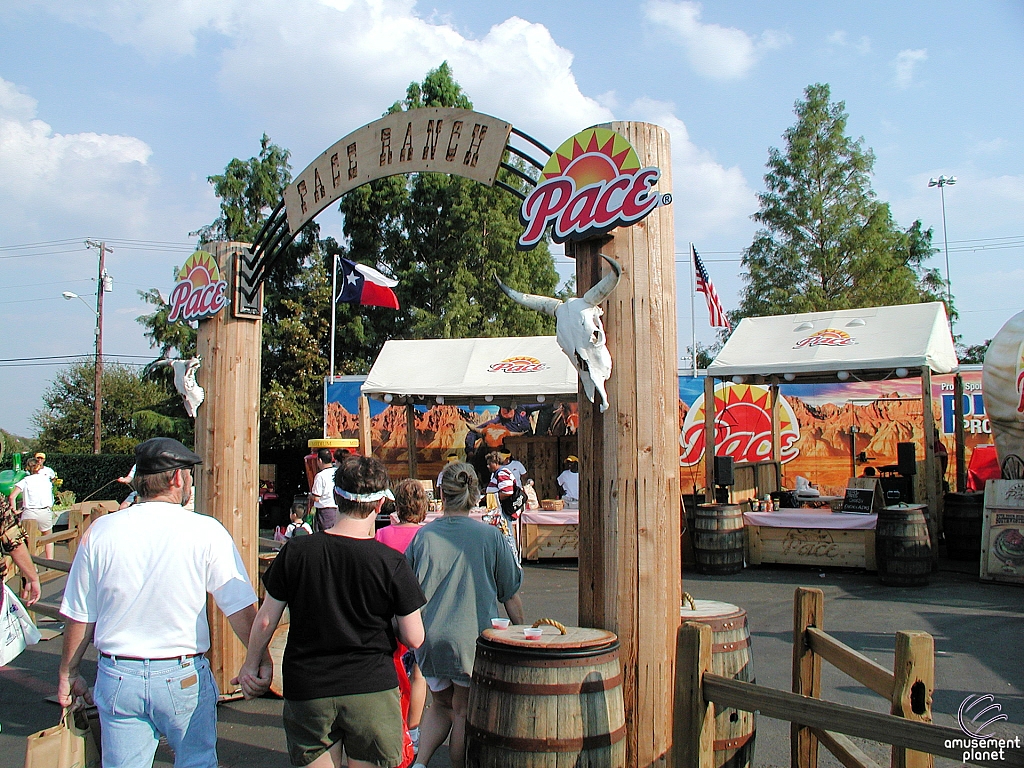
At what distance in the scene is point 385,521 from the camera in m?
11.8

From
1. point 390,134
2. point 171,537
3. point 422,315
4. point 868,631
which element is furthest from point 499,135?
point 422,315

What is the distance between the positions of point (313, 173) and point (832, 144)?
29.0m

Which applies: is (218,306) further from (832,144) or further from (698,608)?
(832,144)

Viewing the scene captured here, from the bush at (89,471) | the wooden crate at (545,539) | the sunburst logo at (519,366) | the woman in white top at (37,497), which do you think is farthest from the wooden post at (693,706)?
the bush at (89,471)

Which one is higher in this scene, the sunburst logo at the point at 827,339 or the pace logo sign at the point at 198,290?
the sunburst logo at the point at 827,339

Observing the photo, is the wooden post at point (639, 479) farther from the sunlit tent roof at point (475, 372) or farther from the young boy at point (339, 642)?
the sunlit tent roof at point (475, 372)

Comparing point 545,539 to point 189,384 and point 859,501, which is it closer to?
point 859,501

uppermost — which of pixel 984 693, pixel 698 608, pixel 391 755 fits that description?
pixel 698 608

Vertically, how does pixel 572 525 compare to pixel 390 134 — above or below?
below

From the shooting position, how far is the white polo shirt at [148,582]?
9.30ft

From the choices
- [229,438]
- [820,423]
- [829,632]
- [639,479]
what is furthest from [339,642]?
[820,423]

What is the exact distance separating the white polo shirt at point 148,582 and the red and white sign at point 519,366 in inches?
469

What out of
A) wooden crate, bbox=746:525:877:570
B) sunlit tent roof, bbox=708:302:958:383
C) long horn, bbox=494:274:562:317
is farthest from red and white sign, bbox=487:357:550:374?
long horn, bbox=494:274:562:317

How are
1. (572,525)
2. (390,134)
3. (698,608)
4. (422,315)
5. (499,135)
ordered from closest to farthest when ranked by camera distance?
(698,608) → (499,135) → (390,134) → (572,525) → (422,315)
